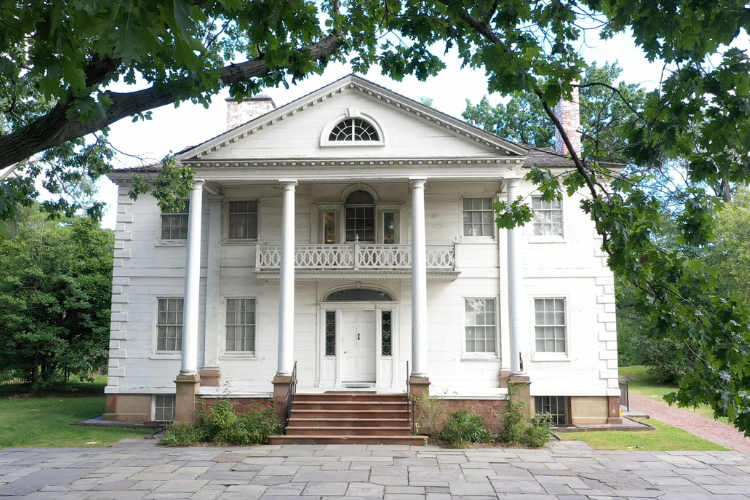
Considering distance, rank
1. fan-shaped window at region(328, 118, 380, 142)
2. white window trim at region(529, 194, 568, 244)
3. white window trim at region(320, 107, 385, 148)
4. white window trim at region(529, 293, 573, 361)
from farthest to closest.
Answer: white window trim at region(529, 194, 568, 244), white window trim at region(529, 293, 573, 361), fan-shaped window at region(328, 118, 380, 142), white window trim at region(320, 107, 385, 148)

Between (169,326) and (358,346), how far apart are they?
576 centimetres

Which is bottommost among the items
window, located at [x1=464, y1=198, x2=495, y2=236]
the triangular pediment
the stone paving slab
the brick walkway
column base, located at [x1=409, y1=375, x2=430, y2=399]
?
the brick walkway

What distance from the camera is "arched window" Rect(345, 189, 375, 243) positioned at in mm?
18734

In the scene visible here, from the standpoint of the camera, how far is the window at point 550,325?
18016mm

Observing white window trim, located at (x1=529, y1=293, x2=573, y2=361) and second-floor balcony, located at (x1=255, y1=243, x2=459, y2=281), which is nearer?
second-floor balcony, located at (x1=255, y1=243, x2=459, y2=281)

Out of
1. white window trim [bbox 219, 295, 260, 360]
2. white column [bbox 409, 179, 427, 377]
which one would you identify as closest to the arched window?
white column [bbox 409, 179, 427, 377]

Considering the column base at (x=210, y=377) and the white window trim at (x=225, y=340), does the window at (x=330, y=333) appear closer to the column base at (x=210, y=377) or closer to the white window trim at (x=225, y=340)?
the white window trim at (x=225, y=340)

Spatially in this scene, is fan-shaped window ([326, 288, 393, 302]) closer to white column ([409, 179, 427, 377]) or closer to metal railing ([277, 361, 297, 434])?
white column ([409, 179, 427, 377])

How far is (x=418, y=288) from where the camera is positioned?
1616cm

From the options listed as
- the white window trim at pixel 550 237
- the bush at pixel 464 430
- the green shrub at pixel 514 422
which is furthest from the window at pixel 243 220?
the green shrub at pixel 514 422

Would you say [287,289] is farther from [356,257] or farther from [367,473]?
[367,473]

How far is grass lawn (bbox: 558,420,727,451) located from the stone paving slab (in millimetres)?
636

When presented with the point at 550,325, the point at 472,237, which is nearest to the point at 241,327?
the point at 472,237

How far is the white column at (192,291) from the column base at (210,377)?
5.88 ft
